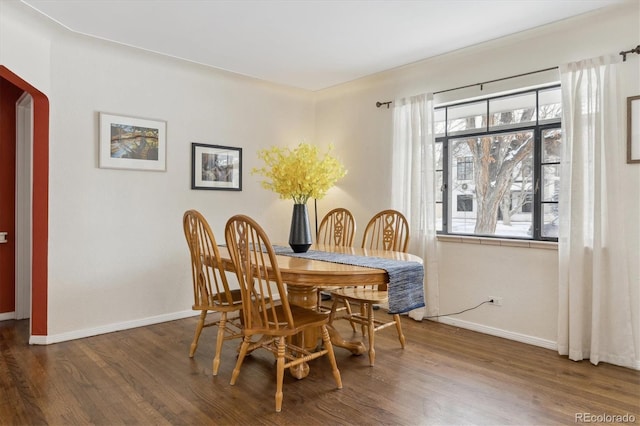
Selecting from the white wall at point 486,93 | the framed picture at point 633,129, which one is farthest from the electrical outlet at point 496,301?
the framed picture at point 633,129

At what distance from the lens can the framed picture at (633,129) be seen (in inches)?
115

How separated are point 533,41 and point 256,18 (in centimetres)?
223

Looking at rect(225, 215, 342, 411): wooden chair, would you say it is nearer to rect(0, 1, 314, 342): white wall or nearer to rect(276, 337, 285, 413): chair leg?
rect(276, 337, 285, 413): chair leg

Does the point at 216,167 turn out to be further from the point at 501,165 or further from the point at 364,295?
the point at 501,165

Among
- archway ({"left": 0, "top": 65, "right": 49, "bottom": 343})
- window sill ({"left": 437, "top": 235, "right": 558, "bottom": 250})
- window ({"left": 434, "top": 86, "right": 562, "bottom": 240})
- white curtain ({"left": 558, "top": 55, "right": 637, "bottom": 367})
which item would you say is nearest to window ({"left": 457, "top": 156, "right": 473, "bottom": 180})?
window ({"left": 434, "top": 86, "right": 562, "bottom": 240})

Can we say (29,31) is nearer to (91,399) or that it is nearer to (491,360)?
(91,399)

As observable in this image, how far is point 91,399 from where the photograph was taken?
7.95ft

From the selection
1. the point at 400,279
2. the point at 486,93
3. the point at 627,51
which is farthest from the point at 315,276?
the point at 627,51

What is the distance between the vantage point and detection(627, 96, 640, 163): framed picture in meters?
2.91

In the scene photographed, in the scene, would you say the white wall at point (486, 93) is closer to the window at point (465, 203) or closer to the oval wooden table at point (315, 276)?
the window at point (465, 203)

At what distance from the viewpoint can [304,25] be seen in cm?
326

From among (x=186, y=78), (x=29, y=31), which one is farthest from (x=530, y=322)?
(x=29, y=31)

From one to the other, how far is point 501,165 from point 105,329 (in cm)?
379

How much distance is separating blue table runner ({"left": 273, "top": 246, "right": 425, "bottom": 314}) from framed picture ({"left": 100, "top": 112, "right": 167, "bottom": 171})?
6.73 feet
